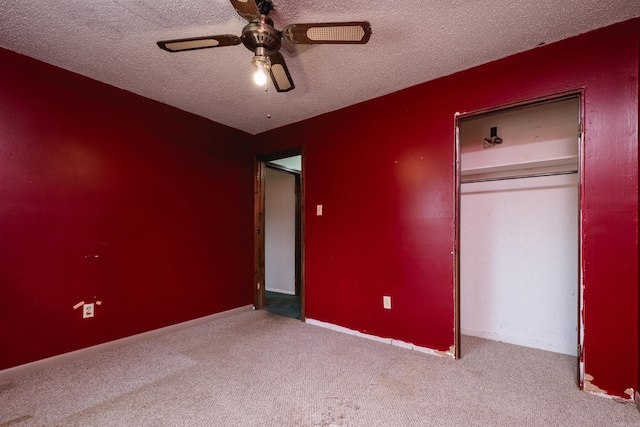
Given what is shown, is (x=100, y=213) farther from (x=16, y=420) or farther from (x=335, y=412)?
(x=335, y=412)

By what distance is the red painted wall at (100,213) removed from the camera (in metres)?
2.31

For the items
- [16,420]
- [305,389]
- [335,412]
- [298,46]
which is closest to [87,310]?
[16,420]

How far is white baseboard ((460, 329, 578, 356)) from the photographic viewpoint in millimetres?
2615

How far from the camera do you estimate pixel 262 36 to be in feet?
5.35

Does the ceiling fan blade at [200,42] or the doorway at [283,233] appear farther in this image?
the doorway at [283,233]

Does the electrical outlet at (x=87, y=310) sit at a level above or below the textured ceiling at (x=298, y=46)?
below

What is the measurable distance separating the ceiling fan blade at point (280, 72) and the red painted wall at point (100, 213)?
6.02 feet

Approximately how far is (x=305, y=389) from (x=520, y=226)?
8.15ft

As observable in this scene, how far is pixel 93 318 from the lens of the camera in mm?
2658

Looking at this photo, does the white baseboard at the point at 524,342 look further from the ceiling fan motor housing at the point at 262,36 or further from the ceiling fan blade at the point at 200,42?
the ceiling fan blade at the point at 200,42

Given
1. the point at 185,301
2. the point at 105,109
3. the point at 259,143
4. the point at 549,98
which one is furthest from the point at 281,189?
the point at 549,98

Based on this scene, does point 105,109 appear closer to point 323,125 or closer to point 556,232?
point 323,125

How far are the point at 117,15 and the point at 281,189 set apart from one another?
3.76m

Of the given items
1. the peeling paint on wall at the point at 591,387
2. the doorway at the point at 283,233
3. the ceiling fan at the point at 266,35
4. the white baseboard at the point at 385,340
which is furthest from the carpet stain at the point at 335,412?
the doorway at the point at 283,233
